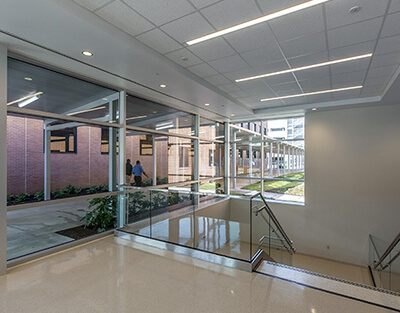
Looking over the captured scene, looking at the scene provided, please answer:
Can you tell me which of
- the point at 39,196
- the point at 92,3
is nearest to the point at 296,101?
the point at 92,3

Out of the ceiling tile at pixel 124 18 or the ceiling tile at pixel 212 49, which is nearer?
the ceiling tile at pixel 124 18

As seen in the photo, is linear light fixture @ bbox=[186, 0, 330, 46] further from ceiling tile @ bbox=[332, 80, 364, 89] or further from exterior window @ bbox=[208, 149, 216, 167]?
exterior window @ bbox=[208, 149, 216, 167]

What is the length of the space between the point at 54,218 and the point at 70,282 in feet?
5.05

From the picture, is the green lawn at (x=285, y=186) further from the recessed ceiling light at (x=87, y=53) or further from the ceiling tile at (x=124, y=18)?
the recessed ceiling light at (x=87, y=53)

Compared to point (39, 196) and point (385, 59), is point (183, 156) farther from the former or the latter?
point (385, 59)

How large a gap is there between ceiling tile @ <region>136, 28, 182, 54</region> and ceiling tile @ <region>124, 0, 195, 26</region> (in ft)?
0.96

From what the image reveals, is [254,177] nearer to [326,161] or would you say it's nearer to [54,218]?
[326,161]

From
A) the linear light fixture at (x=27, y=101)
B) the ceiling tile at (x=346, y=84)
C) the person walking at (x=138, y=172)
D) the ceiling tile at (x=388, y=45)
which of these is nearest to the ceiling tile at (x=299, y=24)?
the ceiling tile at (x=388, y=45)

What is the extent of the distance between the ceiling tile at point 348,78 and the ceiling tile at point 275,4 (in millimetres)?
2790

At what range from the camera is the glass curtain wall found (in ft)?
25.9

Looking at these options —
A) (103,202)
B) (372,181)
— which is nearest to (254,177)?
(372,181)

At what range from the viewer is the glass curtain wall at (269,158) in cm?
791

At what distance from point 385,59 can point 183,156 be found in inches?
210

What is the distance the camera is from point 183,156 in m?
7.24
